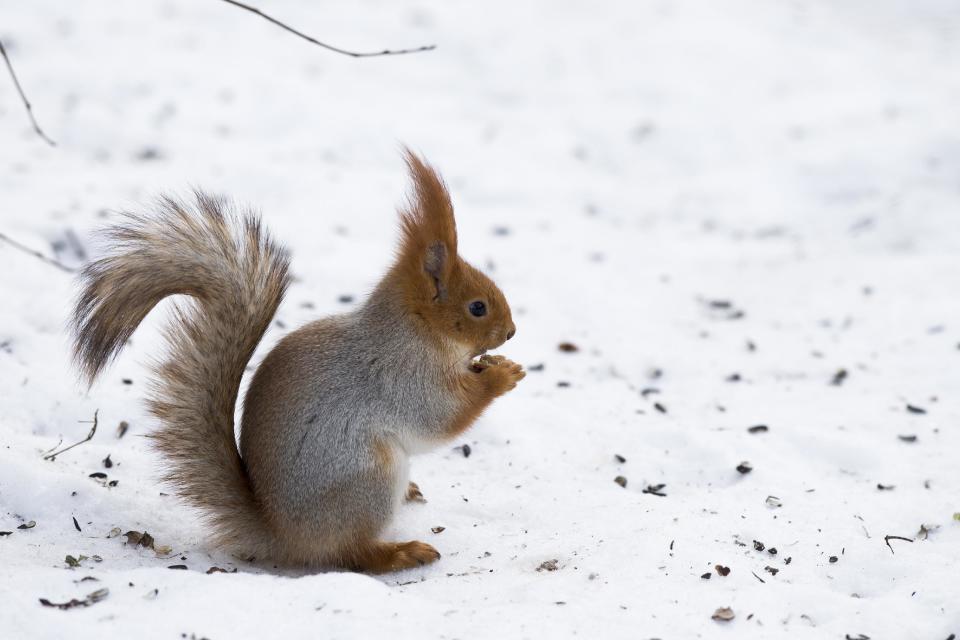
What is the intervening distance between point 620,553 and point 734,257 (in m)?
2.61

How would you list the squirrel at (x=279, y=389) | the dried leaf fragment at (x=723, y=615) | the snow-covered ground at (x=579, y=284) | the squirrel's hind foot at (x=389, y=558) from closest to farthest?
1. the dried leaf fragment at (x=723, y=615)
2. the snow-covered ground at (x=579, y=284)
3. the squirrel at (x=279, y=389)
4. the squirrel's hind foot at (x=389, y=558)

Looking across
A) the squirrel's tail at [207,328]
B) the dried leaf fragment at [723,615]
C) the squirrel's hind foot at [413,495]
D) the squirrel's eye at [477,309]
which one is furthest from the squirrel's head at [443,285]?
the dried leaf fragment at [723,615]

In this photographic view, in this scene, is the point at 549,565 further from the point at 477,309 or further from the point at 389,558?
the point at 477,309

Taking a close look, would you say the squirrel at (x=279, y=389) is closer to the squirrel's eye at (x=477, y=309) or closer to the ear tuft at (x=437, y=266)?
the ear tuft at (x=437, y=266)

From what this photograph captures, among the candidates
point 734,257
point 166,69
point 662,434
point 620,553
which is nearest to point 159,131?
point 166,69

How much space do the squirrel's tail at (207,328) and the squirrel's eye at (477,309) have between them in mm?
482

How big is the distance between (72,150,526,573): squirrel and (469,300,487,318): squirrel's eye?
11 cm

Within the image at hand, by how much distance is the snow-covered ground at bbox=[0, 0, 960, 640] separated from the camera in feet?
7.30

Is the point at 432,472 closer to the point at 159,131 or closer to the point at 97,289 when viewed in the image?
the point at 97,289

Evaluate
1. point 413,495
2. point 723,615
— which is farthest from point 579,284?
point 723,615

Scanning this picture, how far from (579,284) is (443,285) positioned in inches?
74.1

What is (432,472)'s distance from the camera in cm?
302

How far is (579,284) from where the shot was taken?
4.39m

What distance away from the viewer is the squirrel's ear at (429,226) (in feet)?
7.90
